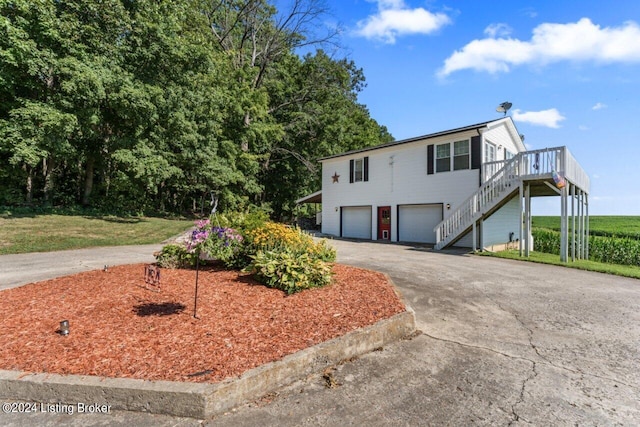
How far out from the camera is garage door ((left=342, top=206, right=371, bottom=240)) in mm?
17922

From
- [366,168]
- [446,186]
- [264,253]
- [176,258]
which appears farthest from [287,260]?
[366,168]

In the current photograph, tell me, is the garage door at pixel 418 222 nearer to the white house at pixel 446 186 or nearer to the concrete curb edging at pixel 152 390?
the white house at pixel 446 186

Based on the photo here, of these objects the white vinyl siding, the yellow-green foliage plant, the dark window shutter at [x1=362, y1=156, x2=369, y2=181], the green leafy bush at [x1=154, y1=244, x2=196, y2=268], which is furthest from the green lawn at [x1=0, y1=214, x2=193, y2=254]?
the white vinyl siding

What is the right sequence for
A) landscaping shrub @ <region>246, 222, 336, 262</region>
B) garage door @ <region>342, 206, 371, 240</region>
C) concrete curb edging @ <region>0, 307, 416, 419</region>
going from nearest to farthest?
1. concrete curb edging @ <region>0, 307, 416, 419</region>
2. landscaping shrub @ <region>246, 222, 336, 262</region>
3. garage door @ <region>342, 206, 371, 240</region>

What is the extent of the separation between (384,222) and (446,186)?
397 cm

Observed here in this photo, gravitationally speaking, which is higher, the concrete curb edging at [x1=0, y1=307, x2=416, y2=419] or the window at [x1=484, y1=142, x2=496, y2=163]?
the window at [x1=484, y1=142, x2=496, y2=163]

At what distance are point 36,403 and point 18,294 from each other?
3.41 meters

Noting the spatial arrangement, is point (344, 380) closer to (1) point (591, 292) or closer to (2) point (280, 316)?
(2) point (280, 316)

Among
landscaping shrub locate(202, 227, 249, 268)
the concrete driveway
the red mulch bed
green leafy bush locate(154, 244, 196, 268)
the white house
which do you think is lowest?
the concrete driveway

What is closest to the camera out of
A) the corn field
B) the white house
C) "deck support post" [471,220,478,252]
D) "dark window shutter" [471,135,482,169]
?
the white house

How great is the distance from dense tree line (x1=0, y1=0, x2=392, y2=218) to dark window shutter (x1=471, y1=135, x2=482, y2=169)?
43.2 feet

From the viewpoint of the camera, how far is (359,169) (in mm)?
18156

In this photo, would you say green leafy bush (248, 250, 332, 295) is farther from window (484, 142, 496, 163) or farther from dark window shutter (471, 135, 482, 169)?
window (484, 142, 496, 163)

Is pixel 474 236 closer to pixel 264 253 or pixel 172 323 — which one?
pixel 264 253
